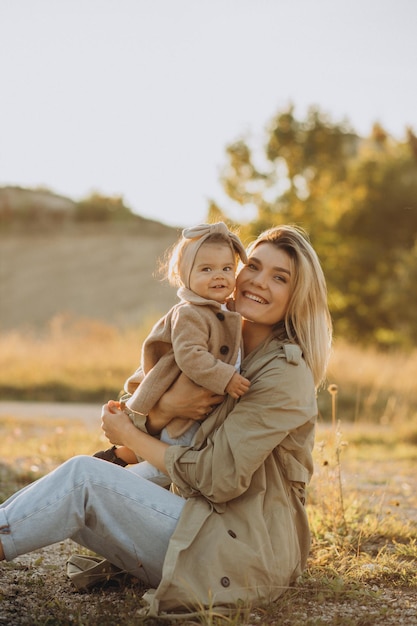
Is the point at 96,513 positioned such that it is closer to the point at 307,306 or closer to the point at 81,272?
the point at 307,306

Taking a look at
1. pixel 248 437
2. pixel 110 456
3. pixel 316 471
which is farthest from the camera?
pixel 316 471

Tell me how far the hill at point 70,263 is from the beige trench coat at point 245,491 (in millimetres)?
27313

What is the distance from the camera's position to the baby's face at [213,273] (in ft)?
9.92

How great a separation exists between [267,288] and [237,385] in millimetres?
467

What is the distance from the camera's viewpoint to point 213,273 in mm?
3018

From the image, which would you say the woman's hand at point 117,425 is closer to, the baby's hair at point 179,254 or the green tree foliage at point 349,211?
the baby's hair at point 179,254

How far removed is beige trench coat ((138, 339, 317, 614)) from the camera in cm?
271

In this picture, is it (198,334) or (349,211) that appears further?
(349,211)

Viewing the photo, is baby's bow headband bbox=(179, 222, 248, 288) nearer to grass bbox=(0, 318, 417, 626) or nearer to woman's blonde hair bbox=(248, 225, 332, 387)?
woman's blonde hair bbox=(248, 225, 332, 387)

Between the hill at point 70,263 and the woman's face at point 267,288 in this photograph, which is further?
the hill at point 70,263

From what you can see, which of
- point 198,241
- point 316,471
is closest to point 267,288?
point 198,241

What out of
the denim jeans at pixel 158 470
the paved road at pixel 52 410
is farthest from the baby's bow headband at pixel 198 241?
the paved road at pixel 52 410

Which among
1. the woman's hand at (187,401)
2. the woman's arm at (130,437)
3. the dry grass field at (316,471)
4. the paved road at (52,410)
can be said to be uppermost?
the woman's hand at (187,401)

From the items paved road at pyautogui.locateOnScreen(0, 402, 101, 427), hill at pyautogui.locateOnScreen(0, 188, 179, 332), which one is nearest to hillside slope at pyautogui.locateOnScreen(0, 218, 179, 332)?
hill at pyautogui.locateOnScreen(0, 188, 179, 332)
